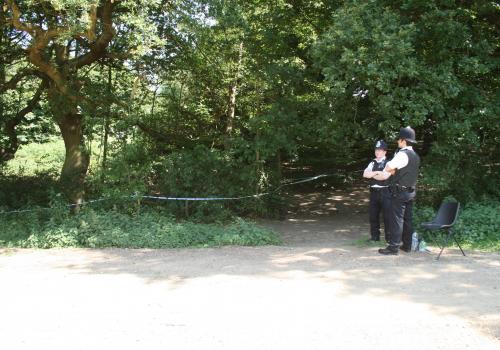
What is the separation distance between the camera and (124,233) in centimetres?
979

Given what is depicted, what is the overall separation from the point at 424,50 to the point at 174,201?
6686mm

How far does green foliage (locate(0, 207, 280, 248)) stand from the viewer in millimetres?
9492

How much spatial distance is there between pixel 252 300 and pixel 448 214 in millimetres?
4040

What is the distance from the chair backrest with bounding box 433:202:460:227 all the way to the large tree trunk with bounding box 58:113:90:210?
924cm

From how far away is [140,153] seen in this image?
1196cm

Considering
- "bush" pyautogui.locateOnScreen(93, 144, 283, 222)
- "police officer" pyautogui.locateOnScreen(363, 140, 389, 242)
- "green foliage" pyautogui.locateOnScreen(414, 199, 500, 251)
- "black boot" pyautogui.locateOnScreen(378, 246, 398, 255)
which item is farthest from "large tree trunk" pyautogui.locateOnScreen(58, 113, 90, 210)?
"green foliage" pyautogui.locateOnScreen(414, 199, 500, 251)

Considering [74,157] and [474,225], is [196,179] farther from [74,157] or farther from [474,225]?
[474,225]

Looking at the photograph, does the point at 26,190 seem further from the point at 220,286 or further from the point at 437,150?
the point at 437,150

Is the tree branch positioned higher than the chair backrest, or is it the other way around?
the tree branch

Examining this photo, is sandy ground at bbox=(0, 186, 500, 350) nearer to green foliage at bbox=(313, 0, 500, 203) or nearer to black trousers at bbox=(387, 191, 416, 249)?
black trousers at bbox=(387, 191, 416, 249)

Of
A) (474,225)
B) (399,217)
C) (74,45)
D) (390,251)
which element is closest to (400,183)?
(399,217)

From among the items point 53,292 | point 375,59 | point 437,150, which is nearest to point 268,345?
point 53,292

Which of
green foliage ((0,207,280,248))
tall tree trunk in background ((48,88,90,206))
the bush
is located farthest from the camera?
tall tree trunk in background ((48,88,90,206))

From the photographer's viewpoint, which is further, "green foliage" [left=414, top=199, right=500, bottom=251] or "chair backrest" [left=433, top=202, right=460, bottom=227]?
"green foliage" [left=414, top=199, right=500, bottom=251]
